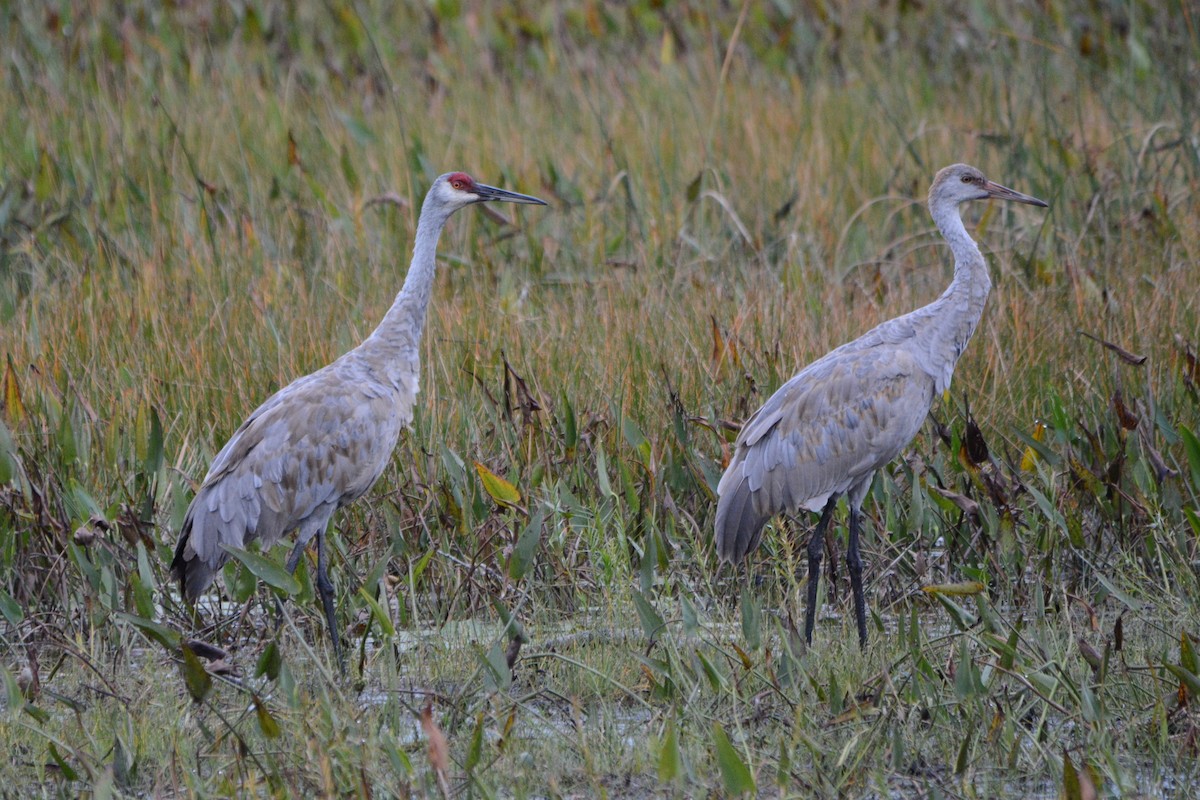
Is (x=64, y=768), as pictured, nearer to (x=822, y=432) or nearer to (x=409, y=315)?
(x=409, y=315)

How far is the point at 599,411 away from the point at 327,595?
53.2 inches

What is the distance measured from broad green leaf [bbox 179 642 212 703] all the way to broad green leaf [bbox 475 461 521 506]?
4.07 ft

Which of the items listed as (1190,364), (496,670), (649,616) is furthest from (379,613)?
(1190,364)

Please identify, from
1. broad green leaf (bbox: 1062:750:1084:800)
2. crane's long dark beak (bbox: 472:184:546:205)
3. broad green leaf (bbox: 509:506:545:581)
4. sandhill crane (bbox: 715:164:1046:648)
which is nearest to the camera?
broad green leaf (bbox: 1062:750:1084:800)

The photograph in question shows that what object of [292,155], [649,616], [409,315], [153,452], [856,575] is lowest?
[856,575]

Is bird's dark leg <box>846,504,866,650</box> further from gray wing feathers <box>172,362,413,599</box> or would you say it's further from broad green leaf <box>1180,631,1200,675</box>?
gray wing feathers <box>172,362,413,599</box>

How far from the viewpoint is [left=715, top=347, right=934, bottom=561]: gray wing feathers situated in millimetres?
4727

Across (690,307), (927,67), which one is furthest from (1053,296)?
(927,67)

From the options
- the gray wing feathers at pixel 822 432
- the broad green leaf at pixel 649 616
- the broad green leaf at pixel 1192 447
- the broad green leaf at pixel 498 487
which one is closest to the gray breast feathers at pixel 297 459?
the broad green leaf at pixel 498 487

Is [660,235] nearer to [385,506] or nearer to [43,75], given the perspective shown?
[385,506]

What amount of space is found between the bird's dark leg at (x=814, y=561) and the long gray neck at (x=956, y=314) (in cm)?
56

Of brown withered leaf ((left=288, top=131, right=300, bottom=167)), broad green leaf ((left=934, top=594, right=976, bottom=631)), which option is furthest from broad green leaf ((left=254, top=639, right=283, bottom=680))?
brown withered leaf ((left=288, top=131, right=300, bottom=167))

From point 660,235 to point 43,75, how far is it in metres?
4.71

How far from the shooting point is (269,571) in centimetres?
391
